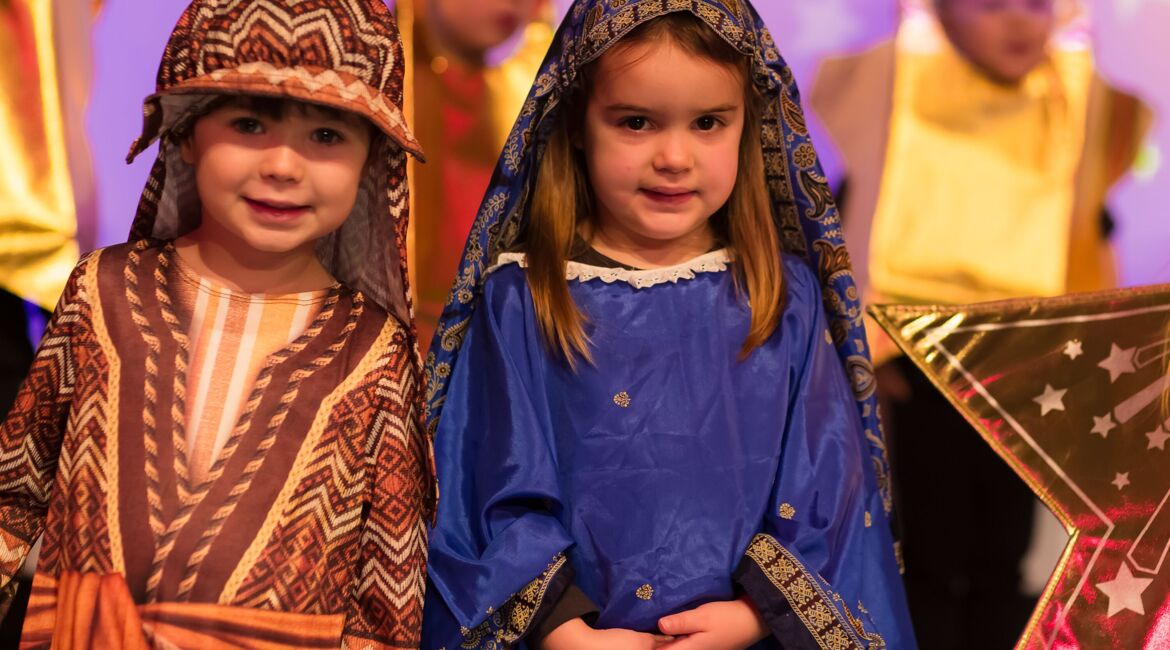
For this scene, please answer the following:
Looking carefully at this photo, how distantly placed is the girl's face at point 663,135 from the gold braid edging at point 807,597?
534 millimetres

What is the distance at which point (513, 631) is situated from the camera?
1922 mm

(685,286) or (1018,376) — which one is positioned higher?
(685,286)

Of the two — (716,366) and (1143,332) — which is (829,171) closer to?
(1143,332)

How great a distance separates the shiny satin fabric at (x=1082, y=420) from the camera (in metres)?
2.27

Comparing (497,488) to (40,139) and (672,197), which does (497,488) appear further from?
(40,139)

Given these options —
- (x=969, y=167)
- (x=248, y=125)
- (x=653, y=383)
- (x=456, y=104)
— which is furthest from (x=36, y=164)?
(x=969, y=167)

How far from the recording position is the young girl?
194 cm

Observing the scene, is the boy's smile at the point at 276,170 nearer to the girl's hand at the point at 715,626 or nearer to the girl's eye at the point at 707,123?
the girl's eye at the point at 707,123

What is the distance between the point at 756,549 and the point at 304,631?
69cm

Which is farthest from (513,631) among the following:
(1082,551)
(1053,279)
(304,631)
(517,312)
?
(1053,279)

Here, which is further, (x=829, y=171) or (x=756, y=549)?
(x=829, y=171)

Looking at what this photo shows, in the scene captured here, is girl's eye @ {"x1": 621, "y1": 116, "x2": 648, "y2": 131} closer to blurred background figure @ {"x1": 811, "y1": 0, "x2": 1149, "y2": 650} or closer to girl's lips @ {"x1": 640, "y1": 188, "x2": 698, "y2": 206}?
girl's lips @ {"x1": 640, "y1": 188, "x2": 698, "y2": 206}

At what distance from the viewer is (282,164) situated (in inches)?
69.7

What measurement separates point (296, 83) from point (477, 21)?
3.48ft
